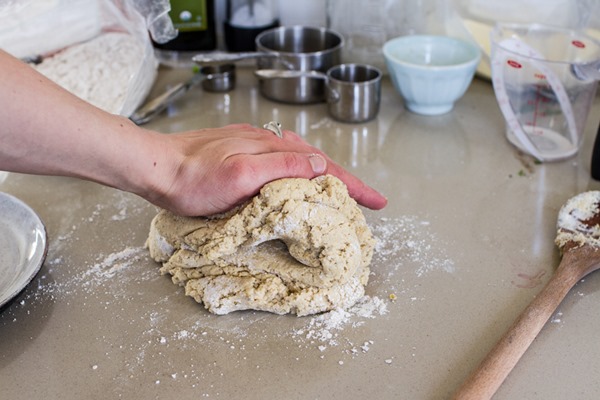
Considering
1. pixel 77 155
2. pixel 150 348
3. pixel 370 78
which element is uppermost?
pixel 77 155

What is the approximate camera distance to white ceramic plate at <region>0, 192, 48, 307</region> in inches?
38.3

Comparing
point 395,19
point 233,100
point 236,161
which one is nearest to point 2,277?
point 236,161

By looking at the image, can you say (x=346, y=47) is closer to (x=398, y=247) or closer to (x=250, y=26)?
(x=250, y=26)

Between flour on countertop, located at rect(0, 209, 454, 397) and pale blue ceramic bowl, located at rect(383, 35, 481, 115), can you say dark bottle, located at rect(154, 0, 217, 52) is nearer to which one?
pale blue ceramic bowl, located at rect(383, 35, 481, 115)

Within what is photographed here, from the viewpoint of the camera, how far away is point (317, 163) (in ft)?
3.34

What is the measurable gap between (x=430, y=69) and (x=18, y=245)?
889mm

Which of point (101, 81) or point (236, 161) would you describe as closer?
point (236, 161)

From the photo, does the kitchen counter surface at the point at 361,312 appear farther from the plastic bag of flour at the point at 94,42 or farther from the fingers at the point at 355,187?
the plastic bag of flour at the point at 94,42

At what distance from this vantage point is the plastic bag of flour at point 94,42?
144 centimetres

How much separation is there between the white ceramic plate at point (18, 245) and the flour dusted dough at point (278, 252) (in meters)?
0.19

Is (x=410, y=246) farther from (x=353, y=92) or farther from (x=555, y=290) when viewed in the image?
(x=353, y=92)

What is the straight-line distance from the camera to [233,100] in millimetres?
1638

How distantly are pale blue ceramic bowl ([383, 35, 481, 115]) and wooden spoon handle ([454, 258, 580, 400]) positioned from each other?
1.89 ft

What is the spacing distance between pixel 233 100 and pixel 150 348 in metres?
0.84
